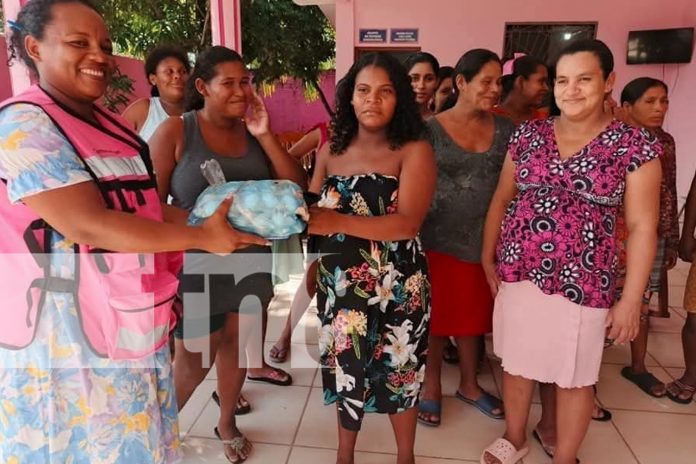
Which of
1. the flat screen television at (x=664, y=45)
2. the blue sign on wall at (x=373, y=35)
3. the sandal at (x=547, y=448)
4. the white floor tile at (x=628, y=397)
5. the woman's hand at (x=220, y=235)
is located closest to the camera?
the woman's hand at (x=220, y=235)

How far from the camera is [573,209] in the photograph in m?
1.67

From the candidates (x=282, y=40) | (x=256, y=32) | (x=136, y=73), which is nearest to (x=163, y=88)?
(x=256, y=32)

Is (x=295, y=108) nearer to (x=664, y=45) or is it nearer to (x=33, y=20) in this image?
(x=664, y=45)

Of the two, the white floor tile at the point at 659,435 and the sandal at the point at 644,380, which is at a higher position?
the sandal at the point at 644,380

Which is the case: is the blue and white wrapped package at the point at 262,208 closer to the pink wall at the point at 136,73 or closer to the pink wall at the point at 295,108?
the pink wall at the point at 136,73

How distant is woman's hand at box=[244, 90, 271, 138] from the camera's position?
188 centimetres

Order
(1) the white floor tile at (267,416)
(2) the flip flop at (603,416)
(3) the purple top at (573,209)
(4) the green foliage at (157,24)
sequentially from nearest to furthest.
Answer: (3) the purple top at (573,209)
(1) the white floor tile at (267,416)
(2) the flip flop at (603,416)
(4) the green foliage at (157,24)

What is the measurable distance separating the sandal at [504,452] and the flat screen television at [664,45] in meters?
5.87

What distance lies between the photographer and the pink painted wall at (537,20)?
6.41 meters

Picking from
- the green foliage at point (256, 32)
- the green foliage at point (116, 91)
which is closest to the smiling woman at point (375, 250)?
the green foliage at point (256, 32)

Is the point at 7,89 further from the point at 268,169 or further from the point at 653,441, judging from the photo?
the point at 653,441

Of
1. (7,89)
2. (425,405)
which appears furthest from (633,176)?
(7,89)

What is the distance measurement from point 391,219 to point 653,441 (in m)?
1.61

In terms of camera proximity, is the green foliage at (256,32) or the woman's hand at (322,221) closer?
the woman's hand at (322,221)
